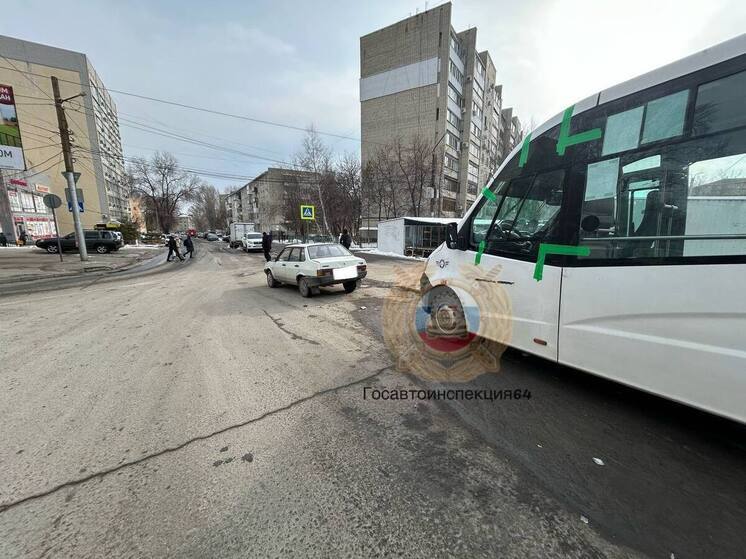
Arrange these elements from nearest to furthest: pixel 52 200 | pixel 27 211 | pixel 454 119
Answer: pixel 52 200
pixel 27 211
pixel 454 119

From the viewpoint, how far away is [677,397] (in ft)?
7.14

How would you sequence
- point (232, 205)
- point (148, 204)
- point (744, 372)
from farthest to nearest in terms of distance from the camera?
point (232, 205)
point (148, 204)
point (744, 372)

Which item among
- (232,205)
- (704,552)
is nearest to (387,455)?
(704,552)

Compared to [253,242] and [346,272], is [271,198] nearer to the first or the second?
[253,242]

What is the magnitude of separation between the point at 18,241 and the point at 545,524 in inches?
1681

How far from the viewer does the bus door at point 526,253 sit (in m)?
2.88

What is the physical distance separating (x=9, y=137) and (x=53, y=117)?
16.9 m

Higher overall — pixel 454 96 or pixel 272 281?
pixel 454 96

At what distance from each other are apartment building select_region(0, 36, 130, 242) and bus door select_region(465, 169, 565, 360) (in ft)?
139

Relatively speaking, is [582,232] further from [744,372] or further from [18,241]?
[18,241]

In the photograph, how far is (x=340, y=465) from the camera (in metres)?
2.17

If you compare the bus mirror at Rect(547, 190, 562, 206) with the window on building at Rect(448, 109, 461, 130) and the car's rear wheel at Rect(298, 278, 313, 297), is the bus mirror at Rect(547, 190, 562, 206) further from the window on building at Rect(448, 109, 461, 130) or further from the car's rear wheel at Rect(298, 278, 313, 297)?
the window on building at Rect(448, 109, 461, 130)

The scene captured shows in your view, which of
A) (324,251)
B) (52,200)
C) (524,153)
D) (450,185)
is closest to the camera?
(524,153)

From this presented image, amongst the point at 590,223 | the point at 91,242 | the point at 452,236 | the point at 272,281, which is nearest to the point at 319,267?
the point at 272,281
